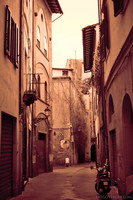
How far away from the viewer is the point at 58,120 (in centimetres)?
2844

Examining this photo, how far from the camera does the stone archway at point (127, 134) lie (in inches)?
313

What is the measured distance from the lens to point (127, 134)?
26.6ft

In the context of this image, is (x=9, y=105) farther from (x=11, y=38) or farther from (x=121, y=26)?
(x=121, y=26)

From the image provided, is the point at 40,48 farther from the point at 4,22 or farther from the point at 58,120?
the point at 4,22

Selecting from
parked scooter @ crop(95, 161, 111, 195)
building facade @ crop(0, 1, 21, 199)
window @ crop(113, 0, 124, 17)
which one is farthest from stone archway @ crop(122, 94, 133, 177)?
building facade @ crop(0, 1, 21, 199)

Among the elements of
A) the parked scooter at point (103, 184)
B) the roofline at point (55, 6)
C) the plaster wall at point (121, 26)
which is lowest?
the parked scooter at point (103, 184)

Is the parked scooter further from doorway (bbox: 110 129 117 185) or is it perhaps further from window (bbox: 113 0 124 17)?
window (bbox: 113 0 124 17)

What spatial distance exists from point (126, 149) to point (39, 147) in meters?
11.7

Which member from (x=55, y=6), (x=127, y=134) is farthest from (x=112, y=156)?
(x=55, y=6)

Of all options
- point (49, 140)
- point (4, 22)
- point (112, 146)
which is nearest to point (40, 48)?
point (49, 140)

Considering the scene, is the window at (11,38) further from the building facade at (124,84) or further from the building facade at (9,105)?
the building facade at (124,84)

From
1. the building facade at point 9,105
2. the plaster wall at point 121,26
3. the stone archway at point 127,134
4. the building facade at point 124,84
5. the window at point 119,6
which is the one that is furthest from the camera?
the stone archway at point 127,134

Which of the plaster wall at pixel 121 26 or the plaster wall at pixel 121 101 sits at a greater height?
the plaster wall at pixel 121 26

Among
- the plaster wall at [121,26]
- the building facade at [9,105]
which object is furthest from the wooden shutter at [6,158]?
the plaster wall at [121,26]
